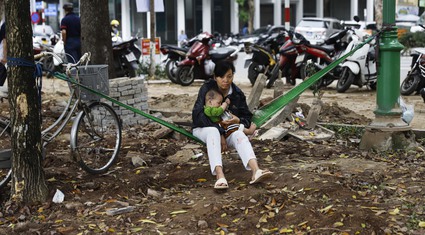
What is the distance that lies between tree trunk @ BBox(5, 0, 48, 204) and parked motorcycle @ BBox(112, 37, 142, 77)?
9.78 meters

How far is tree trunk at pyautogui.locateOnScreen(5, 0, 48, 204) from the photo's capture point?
548 cm

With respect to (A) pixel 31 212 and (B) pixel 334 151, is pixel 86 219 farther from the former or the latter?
(B) pixel 334 151

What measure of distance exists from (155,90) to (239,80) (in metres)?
3.79

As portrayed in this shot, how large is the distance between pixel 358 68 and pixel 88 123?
8034 mm

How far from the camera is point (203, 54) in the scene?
15805 mm

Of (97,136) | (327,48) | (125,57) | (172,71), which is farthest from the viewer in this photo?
(172,71)

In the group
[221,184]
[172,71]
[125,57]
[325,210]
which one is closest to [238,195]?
[221,184]

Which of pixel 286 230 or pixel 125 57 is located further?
pixel 125 57

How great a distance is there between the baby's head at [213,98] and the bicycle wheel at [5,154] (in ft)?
5.29

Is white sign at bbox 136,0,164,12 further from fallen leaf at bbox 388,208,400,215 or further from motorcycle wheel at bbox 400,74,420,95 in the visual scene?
fallen leaf at bbox 388,208,400,215

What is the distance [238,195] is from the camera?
18.3 ft

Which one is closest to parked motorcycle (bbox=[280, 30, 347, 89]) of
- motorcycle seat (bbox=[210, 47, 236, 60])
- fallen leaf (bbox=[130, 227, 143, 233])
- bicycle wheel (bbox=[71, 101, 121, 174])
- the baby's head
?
motorcycle seat (bbox=[210, 47, 236, 60])

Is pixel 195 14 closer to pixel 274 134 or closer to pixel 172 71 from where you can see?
pixel 172 71

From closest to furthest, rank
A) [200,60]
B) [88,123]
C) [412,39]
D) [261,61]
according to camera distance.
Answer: [88,123]
[261,61]
[200,60]
[412,39]
